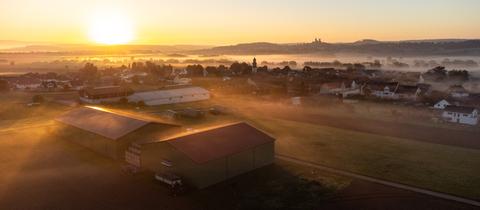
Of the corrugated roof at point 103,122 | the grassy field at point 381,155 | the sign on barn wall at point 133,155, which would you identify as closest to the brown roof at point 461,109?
the grassy field at point 381,155

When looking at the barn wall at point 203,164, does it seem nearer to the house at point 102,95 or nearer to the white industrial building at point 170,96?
the white industrial building at point 170,96

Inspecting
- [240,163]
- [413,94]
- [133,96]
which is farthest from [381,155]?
[413,94]

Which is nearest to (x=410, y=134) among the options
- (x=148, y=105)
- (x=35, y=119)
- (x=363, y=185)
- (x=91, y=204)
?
(x=363, y=185)

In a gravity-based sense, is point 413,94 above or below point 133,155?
above

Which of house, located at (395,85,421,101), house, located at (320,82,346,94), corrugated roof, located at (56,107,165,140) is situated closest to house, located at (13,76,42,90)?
corrugated roof, located at (56,107,165,140)

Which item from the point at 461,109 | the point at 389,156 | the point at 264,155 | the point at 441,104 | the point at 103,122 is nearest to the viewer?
the point at 264,155

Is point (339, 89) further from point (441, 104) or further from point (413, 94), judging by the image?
point (441, 104)
